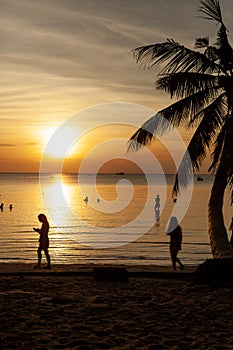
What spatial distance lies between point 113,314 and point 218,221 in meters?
6.70

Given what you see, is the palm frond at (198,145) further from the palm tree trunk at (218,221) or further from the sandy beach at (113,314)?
the sandy beach at (113,314)

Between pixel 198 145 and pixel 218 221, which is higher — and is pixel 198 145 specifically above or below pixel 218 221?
above

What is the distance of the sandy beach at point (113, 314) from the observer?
284 inches

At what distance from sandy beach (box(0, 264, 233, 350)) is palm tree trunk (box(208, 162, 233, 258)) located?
1957 millimetres

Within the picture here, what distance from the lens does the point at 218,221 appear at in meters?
14.8

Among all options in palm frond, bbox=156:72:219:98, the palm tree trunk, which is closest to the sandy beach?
the palm tree trunk

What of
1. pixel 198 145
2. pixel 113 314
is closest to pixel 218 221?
pixel 198 145

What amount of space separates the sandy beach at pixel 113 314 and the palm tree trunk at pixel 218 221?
1957 millimetres

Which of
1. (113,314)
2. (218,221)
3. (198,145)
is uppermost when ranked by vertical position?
(198,145)

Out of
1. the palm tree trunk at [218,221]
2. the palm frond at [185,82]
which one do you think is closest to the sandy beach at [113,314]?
the palm tree trunk at [218,221]

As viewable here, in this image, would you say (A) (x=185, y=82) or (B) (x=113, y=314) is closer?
(B) (x=113, y=314)

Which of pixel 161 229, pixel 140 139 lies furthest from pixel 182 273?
pixel 161 229

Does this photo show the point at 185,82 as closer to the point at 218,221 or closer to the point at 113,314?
Result: the point at 218,221

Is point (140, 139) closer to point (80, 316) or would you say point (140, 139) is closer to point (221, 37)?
point (221, 37)
